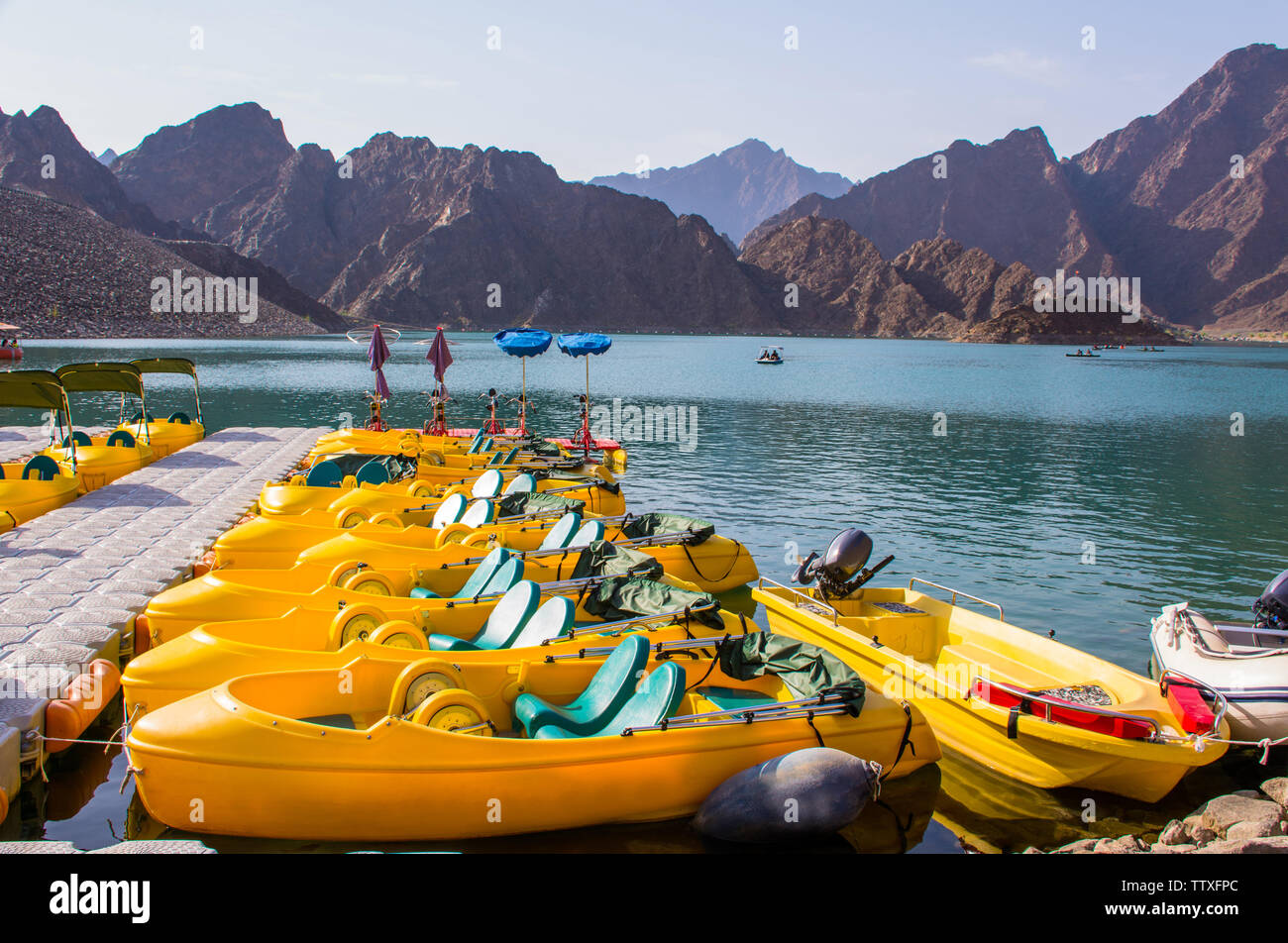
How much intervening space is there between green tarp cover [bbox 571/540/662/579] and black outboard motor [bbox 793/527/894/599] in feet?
7.17

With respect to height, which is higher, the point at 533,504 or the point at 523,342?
the point at 523,342

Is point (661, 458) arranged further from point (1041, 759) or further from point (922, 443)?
point (1041, 759)

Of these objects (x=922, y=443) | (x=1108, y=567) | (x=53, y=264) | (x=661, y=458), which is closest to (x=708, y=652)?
(x=1108, y=567)

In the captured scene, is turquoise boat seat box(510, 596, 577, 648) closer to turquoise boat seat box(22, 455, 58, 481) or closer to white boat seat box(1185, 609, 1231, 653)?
white boat seat box(1185, 609, 1231, 653)

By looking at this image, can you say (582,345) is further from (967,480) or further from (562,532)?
(967,480)

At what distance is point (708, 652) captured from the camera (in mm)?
8688

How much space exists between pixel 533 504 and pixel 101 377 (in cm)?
1408

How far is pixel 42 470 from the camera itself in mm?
15992

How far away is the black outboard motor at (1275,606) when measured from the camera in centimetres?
1021

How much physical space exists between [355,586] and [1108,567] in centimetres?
1453

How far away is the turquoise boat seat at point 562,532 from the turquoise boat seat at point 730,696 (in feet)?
12.7

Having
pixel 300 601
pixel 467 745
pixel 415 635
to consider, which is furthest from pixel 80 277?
pixel 467 745

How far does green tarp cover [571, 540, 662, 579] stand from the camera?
10438 millimetres

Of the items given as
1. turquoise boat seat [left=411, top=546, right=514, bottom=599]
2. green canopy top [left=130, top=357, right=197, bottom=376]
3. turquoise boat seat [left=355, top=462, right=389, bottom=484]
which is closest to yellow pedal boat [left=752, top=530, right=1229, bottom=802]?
turquoise boat seat [left=411, top=546, right=514, bottom=599]
